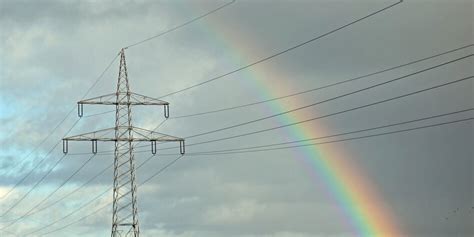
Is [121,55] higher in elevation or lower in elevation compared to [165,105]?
higher

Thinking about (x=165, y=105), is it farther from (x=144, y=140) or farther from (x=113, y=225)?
(x=113, y=225)

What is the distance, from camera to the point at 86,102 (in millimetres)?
82938

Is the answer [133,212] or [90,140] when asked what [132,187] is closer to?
[133,212]

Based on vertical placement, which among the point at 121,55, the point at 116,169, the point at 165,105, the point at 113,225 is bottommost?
the point at 113,225

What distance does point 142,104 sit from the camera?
291 ft

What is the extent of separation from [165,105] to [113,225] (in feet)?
43.7

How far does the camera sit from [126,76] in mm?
90000

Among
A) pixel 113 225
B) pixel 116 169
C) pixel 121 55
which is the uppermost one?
pixel 121 55

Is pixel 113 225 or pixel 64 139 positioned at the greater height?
pixel 64 139

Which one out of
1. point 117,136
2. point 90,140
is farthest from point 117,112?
point 90,140

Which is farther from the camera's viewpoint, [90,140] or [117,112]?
[117,112]

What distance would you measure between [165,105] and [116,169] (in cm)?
947

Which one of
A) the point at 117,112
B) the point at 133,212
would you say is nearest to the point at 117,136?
the point at 117,112

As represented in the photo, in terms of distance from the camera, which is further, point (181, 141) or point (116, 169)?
point (116, 169)
